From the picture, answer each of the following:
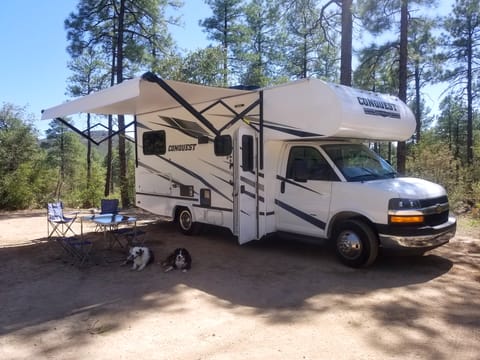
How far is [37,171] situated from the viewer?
15.0 metres

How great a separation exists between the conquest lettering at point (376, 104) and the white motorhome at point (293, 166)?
0.02m

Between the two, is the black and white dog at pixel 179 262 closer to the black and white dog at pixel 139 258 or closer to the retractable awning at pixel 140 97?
the black and white dog at pixel 139 258

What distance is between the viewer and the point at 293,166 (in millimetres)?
6836

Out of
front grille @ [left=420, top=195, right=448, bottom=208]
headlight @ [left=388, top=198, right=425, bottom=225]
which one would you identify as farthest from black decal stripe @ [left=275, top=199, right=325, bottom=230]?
front grille @ [left=420, top=195, right=448, bottom=208]

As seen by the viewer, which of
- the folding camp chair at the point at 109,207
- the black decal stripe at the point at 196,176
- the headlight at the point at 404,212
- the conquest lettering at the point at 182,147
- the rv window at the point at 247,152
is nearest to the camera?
the headlight at the point at 404,212

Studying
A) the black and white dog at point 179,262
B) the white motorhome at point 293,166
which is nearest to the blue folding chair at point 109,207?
the white motorhome at point 293,166

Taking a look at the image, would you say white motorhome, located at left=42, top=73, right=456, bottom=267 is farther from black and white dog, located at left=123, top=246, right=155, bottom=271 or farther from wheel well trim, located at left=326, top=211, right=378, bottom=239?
black and white dog, located at left=123, top=246, right=155, bottom=271

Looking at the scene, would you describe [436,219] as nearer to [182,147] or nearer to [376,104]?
[376,104]

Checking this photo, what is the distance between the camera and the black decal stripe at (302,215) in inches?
253

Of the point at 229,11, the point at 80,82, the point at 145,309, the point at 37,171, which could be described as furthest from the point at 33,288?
the point at 80,82

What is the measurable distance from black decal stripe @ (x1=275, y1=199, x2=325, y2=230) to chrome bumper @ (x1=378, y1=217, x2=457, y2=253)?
3.25 feet

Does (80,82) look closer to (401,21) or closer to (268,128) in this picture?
(401,21)

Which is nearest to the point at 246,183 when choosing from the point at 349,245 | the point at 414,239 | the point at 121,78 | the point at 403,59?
the point at 349,245

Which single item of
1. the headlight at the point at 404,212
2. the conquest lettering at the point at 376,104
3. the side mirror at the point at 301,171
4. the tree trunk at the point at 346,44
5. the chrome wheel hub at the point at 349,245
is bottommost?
the chrome wheel hub at the point at 349,245
